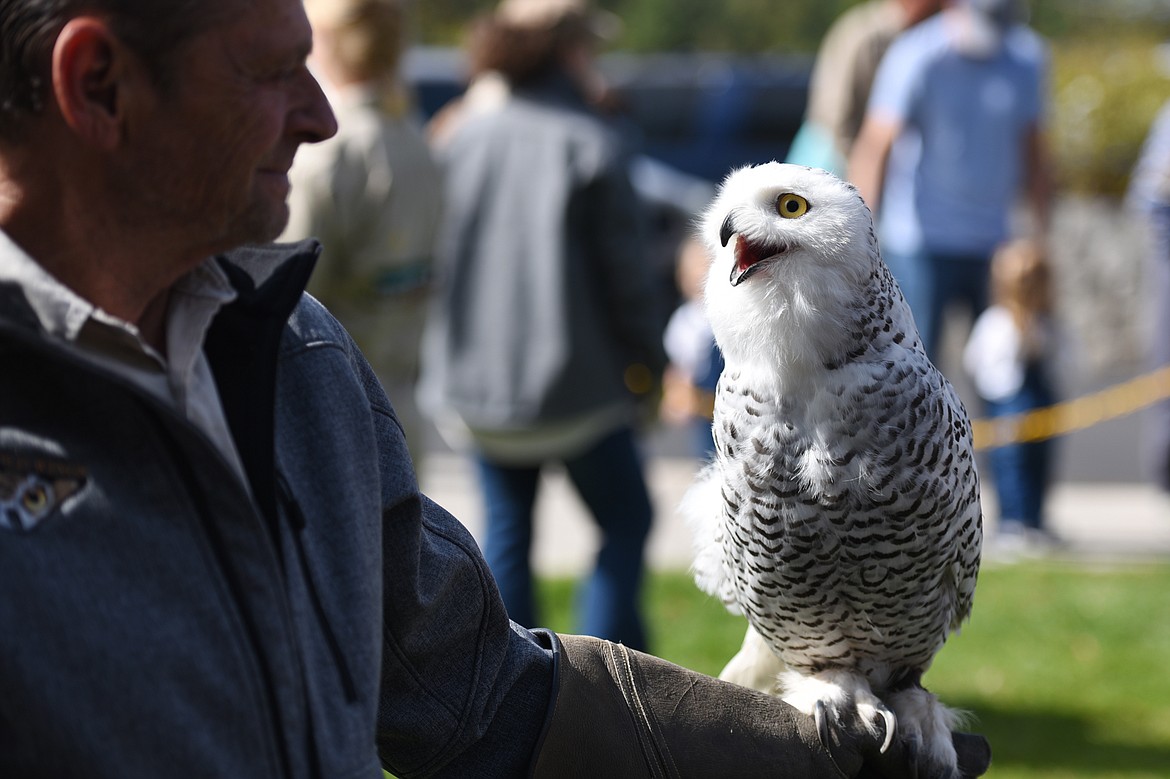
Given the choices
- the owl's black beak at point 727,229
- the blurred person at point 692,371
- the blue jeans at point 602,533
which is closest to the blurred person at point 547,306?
the blue jeans at point 602,533

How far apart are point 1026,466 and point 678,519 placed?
1627mm

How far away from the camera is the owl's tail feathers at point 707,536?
2.62m

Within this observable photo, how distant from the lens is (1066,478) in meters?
8.23

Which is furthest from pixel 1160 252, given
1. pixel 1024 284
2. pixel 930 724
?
pixel 930 724

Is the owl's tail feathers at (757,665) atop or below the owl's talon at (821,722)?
below

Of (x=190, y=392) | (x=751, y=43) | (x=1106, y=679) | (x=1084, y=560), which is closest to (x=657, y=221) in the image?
(x=1084, y=560)

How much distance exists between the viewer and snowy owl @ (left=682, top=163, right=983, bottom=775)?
7.09ft

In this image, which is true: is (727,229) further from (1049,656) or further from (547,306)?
(1049,656)

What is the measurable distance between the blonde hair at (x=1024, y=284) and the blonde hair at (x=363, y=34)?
2708mm

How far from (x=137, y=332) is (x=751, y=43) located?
98.7 feet

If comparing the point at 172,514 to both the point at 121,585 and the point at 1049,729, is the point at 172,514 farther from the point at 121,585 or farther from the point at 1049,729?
the point at 1049,729

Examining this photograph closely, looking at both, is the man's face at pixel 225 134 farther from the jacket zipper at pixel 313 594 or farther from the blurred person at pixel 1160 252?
the blurred person at pixel 1160 252

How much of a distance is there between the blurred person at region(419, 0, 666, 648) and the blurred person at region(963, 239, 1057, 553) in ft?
7.49

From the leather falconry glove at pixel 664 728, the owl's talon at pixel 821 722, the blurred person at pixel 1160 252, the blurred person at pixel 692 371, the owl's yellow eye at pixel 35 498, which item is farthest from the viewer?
the blurred person at pixel 692 371
